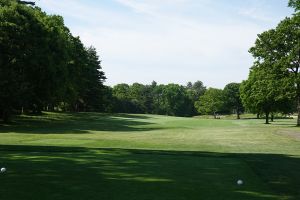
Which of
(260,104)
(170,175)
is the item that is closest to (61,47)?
(260,104)

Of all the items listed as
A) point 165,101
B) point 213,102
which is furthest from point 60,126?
point 165,101

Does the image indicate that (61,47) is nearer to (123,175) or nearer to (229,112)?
(123,175)

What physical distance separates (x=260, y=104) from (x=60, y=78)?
31658 millimetres

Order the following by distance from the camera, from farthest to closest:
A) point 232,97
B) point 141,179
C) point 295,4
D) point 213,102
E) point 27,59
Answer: point 213,102
point 232,97
point 27,59
point 295,4
point 141,179

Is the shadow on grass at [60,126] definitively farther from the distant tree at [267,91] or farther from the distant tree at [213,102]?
the distant tree at [213,102]

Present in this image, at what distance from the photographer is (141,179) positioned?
1038 cm

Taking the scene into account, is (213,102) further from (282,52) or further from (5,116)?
(5,116)

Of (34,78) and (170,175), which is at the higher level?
(34,78)

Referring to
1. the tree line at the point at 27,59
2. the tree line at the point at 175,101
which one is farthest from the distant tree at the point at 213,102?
the tree line at the point at 27,59

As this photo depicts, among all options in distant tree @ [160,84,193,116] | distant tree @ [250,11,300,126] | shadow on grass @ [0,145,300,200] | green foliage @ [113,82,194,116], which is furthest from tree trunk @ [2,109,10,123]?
distant tree @ [160,84,193,116]

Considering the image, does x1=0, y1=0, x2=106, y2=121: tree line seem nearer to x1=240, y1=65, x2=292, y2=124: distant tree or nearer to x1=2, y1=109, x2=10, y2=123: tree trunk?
x1=2, y1=109, x2=10, y2=123: tree trunk

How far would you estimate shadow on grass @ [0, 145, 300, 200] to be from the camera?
8828mm

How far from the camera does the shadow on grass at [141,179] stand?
8.83 m

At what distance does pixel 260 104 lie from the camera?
6981 cm
